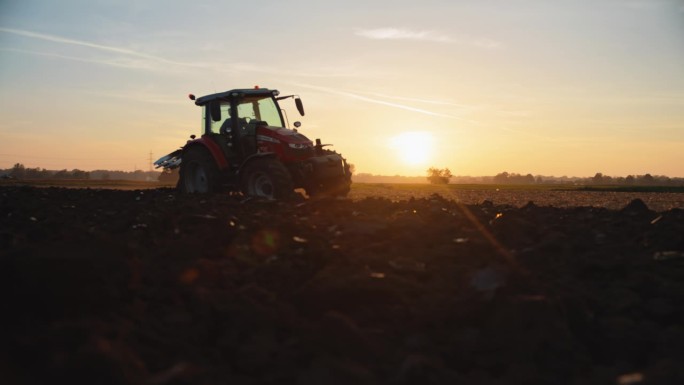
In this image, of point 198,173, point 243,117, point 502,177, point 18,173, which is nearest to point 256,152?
point 243,117

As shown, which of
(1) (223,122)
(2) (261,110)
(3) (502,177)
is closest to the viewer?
(2) (261,110)

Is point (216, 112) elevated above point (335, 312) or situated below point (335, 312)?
above

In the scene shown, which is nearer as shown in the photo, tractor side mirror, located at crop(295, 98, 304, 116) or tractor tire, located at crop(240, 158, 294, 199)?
tractor tire, located at crop(240, 158, 294, 199)

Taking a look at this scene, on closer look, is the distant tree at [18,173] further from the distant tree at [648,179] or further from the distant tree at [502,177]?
the distant tree at [502,177]

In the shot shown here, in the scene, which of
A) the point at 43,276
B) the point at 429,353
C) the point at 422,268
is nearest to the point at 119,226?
the point at 43,276

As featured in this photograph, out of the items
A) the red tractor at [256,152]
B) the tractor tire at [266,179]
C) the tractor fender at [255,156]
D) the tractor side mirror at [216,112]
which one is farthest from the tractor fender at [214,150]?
the tractor side mirror at [216,112]

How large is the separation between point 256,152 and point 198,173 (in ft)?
6.90

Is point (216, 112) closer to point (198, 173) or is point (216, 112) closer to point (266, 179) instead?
point (266, 179)

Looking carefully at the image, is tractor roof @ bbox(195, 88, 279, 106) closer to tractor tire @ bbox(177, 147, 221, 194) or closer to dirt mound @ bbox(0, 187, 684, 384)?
tractor tire @ bbox(177, 147, 221, 194)

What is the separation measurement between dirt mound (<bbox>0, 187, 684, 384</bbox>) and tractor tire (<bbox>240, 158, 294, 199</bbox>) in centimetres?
535

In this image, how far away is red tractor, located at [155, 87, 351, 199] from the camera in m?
11.2

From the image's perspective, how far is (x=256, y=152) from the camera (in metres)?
11.9

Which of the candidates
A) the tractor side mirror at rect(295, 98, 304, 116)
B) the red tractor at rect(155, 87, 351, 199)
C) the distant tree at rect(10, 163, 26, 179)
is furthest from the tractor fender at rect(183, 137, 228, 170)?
the distant tree at rect(10, 163, 26, 179)

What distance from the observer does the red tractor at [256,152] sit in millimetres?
11188
